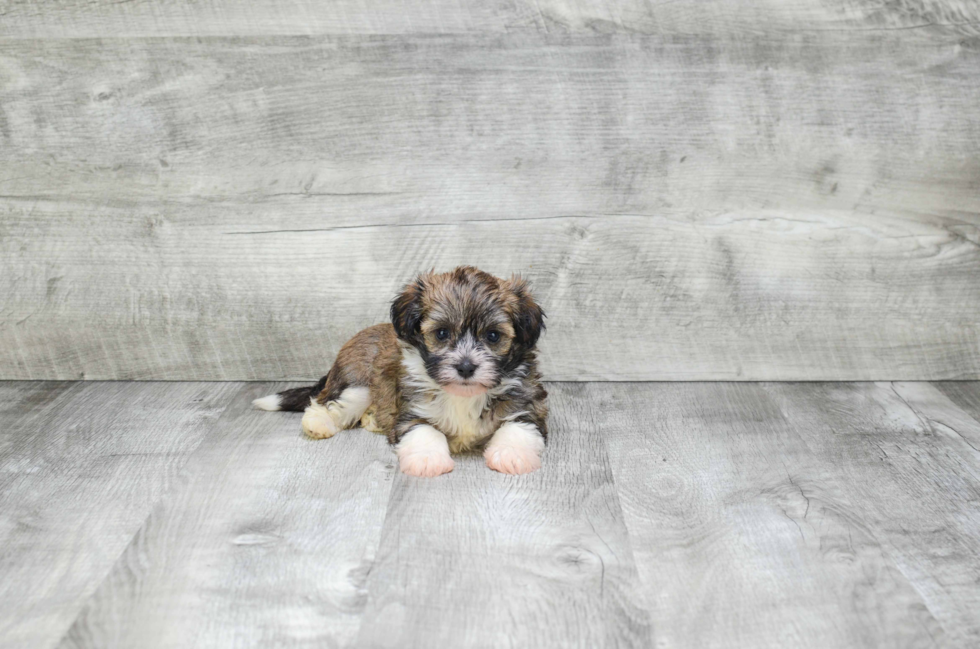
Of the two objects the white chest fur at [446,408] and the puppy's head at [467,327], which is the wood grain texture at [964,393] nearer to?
the puppy's head at [467,327]

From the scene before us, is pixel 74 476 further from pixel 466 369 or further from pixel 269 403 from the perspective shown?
pixel 466 369

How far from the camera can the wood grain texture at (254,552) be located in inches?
75.2

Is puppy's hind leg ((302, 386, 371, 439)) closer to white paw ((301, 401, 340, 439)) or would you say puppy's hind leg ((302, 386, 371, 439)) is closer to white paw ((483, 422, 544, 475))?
white paw ((301, 401, 340, 439))

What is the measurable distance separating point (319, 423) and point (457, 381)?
2.16ft

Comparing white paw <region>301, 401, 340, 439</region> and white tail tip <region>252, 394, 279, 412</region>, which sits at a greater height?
white paw <region>301, 401, 340, 439</region>

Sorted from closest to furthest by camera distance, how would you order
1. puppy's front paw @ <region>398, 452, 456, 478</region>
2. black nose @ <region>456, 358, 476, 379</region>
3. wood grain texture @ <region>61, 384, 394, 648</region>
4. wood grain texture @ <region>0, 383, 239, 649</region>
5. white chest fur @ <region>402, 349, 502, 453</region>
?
wood grain texture @ <region>61, 384, 394, 648</region>, wood grain texture @ <region>0, 383, 239, 649</region>, black nose @ <region>456, 358, 476, 379</region>, puppy's front paw @ <region>398, 452, 456, 478</region>, white chest fur @ <region>402, 349, 502, 453</region>

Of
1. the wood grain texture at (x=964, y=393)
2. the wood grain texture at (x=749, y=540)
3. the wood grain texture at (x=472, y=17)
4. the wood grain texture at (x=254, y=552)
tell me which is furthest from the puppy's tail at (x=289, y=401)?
the wood grain texture at (x=964, y=393)

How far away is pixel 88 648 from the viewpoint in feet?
6.02

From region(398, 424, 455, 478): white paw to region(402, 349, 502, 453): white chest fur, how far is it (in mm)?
46

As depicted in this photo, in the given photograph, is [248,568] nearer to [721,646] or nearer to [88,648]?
[88,648]

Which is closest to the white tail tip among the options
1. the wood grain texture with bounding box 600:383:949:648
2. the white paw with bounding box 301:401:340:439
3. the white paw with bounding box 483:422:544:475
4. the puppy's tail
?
the puppy's tail

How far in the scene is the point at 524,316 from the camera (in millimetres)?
2713

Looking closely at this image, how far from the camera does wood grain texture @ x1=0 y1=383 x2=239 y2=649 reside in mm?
2043

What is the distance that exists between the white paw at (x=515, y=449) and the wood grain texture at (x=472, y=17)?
1629mm
